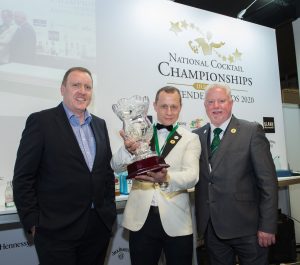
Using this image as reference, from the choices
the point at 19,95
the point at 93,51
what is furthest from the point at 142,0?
the point at 19,95

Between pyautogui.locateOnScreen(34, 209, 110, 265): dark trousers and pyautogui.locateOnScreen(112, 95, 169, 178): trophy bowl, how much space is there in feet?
1.59

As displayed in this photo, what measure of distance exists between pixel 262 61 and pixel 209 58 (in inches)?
37.9

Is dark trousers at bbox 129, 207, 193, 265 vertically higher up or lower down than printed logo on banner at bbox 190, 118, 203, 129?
lower down

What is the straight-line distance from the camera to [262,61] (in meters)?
4.42

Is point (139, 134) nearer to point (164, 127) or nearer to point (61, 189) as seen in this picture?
point (164, 127)

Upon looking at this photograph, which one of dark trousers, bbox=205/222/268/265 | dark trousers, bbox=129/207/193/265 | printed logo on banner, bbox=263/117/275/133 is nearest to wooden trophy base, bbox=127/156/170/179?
dark trousers, bbox=129/207/193/265

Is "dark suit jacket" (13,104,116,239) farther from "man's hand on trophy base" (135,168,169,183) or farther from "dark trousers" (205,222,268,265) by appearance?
"dark trousers" (205,222,268,265)

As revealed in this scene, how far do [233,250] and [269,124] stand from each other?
8.50 ft

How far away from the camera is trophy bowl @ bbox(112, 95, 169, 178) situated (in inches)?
63.1

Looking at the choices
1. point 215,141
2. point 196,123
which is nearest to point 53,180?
point 215,141

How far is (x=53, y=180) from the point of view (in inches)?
70.1

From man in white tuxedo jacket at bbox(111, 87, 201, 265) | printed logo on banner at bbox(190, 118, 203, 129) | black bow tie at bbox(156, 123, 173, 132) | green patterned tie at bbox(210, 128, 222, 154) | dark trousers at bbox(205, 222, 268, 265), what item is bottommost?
dark trousers at bbox(205, 222, 268, 265)

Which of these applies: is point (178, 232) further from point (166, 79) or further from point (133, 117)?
point (166, 79)

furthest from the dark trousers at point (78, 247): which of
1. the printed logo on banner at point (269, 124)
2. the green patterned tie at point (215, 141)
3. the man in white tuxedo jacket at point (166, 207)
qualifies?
the printed logo on banner at point (269, 124)
